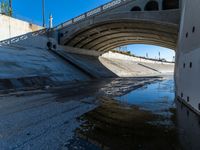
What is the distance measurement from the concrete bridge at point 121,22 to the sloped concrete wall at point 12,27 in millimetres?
6560

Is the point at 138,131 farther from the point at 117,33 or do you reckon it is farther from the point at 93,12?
the point at 117,33

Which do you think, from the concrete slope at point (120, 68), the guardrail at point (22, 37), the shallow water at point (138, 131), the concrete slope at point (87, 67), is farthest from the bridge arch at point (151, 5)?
the shallow water at point (138, 131)

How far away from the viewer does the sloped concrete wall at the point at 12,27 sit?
115 ft

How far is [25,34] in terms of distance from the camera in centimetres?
3891

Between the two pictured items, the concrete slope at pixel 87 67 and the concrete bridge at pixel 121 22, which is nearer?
the concrete bridge at pixel 121 22

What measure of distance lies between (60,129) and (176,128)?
351 cm

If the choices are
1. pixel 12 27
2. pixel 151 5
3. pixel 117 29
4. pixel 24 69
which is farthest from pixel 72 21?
pixel 24 69

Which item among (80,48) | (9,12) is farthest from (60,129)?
(9,12)

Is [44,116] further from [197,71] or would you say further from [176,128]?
[197,71]

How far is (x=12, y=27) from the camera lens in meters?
37.1

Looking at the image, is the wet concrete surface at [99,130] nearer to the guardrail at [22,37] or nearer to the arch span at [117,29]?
the arch span at [117,29]

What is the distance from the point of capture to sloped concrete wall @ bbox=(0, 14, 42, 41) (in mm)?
35188

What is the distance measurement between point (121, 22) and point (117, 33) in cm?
944

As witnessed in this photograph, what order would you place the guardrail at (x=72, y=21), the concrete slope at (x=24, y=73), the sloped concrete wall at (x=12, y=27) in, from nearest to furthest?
the concrete slope at (x=24, y=73), the sloped concrete wall at (x=12, y=27), the guardrail at (x=72, y=21)
